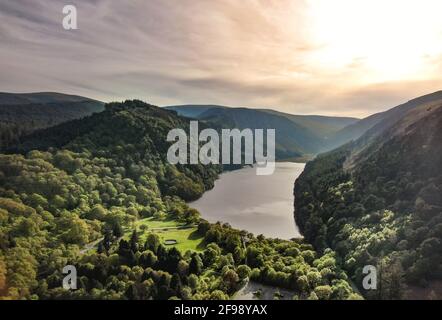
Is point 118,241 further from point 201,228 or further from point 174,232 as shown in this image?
point 201,228

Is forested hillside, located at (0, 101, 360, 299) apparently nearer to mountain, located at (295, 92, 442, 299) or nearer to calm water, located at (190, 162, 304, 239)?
mountain, located at (295, 92, 442, 299)

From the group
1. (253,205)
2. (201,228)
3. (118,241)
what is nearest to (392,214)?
(201,228)

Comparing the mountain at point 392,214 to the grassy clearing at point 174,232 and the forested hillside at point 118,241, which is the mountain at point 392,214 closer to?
the forested hillside at point 118,241

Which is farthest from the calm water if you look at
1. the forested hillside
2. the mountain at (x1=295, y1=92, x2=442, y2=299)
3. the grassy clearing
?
the grassy clearing

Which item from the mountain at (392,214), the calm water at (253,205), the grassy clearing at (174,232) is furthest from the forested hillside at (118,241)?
the calm water at (253,205)

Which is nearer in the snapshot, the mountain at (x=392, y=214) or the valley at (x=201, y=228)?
the valley at (x=201, y=228)

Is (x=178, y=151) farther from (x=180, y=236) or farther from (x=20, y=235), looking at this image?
(x=20, y=235)
